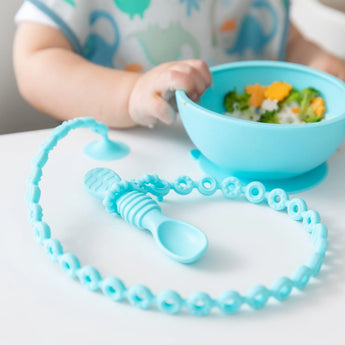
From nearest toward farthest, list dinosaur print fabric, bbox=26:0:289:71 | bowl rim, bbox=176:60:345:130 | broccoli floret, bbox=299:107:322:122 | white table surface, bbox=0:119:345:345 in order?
1. white table surface, bbox=0:119:345:345
2. bowl rim, bbox=176:60:345:130
3. broccoli floret, bbox=299:107:322:122
4. dinosaur print fabric, bbox=26:0:289:71

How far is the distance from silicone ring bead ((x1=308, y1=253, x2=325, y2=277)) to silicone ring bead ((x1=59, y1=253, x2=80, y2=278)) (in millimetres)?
182

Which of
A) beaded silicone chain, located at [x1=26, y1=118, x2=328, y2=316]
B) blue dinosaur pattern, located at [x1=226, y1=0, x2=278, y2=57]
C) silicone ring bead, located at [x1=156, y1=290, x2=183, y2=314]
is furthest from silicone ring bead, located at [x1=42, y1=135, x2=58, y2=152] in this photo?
blue dinosaur pattern, located at [x1=226, y1=0, x2=278, y2=57]

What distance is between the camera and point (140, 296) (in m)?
0.36

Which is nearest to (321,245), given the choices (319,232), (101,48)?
(319,232)

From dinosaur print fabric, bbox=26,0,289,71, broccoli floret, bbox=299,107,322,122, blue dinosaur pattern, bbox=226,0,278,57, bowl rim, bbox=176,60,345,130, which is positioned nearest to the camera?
bowl rim, bbox=176,60,345,130

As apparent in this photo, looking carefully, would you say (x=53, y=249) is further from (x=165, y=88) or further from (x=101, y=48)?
(x=101, y=48)

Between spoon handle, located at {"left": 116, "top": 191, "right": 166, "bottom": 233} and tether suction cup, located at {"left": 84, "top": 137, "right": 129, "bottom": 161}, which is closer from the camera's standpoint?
spoon handle, located at {"left": 116, "top": 191, "right": 166, "bottom": 233}

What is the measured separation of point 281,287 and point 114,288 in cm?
12

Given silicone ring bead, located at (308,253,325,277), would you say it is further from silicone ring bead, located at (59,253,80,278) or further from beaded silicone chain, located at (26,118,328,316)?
silicone ring bead, located at (59,253,80,278)

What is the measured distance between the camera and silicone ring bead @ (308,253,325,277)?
1.28 ft

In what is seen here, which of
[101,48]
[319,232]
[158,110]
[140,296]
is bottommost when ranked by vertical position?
[140,296]

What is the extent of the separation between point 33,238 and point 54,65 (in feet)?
1.00

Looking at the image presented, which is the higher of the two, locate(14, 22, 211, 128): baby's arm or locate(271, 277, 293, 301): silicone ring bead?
locate(14, 22, 211, 128): baby's arm

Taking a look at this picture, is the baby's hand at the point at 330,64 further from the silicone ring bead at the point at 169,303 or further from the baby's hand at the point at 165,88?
the silicone ring bead at the point at 169,303
